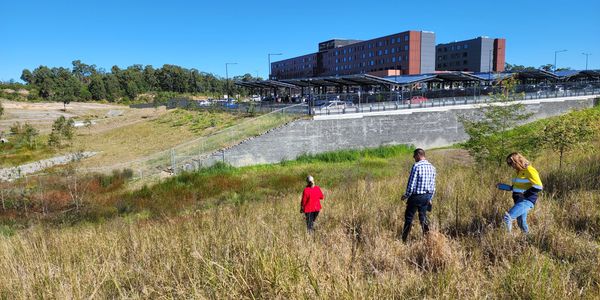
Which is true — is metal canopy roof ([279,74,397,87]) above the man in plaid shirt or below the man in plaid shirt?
above

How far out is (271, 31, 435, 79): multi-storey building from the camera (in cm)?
9156

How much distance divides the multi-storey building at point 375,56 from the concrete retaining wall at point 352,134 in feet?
197

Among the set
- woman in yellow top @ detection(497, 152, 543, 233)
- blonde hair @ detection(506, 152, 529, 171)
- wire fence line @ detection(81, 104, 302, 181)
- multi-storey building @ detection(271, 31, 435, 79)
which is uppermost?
multi-storey building @ detection(271, 31, 435, 79)

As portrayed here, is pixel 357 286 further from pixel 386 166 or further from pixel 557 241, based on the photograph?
pixel 386 166

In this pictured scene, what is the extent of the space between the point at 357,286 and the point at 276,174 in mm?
18631

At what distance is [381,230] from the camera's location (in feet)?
19.1

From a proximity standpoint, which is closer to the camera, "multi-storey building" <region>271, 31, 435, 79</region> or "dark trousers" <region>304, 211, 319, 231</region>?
"dark trousers" <region>304, 211, 319, 231</region>

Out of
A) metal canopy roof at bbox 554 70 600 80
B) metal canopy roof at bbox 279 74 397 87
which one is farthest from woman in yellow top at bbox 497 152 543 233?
metal canopy roof at bbox 554 70 600 80

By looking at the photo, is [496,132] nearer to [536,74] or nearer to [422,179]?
[422,179]

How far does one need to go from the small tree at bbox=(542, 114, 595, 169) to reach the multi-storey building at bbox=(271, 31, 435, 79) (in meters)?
78.4

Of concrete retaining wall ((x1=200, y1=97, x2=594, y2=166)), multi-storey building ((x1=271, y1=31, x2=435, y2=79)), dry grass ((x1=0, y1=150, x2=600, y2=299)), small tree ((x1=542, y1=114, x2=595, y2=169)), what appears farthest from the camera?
multi-storey building ((x1=271, y1=31, x2=435, y2=79))

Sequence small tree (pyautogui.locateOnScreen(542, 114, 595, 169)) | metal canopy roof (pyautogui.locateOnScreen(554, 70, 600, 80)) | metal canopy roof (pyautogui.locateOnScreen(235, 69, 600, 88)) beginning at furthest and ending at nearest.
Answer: metal canopy roof (pyautogui.locateOnScreen(554, 70, 600, 80))
metal canopy roof (pyautogui.locateOnScreen(235, 69, 600, 88))
small tree (pyautogui.locateOnScreen(542, 114, 595, 169))

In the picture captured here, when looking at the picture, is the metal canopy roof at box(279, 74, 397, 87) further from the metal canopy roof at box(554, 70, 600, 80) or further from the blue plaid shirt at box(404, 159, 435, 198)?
the blue plaid shirt at box(404, 159, 435, 198)

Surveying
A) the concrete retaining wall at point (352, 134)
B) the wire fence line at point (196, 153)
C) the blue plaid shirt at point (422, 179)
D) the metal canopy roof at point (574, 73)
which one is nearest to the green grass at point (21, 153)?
the wire fence line at point (196, 153)
